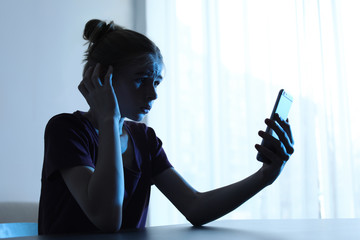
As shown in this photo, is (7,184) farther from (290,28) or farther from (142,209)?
(290,28)

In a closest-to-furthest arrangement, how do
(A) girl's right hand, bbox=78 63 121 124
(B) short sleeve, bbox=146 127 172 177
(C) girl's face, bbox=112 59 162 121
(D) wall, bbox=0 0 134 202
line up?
(A) girl's right hand, bbox=78 63 121 124 < (C) girl's face, bbox=112 59 162 121 < (B) short sleeve, bbox=146 127 172 177 < (D) wall, bbox=0 0 134 202

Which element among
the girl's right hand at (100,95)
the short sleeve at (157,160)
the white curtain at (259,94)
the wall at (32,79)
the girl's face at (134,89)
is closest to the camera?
the girl's right hand at (100,95)

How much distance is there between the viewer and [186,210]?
1.07m

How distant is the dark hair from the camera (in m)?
1.07

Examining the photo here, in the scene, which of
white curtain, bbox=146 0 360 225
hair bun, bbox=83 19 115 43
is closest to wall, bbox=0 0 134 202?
white curtain, bbox=146 0 360 225

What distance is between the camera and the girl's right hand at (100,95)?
0.93 m

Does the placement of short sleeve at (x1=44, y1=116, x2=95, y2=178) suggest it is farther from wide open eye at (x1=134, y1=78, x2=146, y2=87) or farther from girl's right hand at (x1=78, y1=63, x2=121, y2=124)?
wide open eye at (x1=134, y1=78, x2=146, y2=87)

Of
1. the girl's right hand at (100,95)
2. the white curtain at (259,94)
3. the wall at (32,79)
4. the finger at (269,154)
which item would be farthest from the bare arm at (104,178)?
the white curtain at (259,94)

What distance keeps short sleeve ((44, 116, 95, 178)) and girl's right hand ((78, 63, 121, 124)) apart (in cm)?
7

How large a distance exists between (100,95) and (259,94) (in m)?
1.57

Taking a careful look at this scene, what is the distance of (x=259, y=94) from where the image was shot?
2365 mm

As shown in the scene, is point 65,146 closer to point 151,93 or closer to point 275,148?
point 151,93

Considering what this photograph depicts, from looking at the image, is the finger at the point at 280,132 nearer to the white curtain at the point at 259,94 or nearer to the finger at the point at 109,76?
the finger at the point at 109,76

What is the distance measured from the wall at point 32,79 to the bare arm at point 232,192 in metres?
1.02
